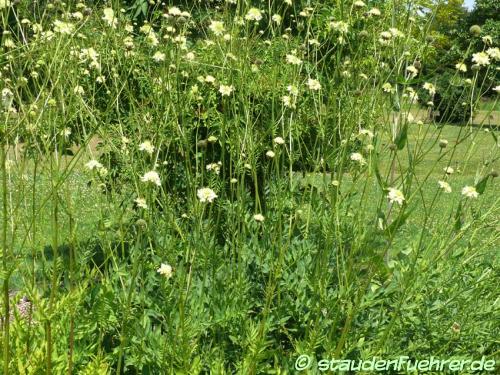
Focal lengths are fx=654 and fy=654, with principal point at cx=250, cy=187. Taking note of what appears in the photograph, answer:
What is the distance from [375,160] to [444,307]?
0.62 metres

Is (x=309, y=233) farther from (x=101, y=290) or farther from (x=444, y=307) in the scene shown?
(x=101, y=290)

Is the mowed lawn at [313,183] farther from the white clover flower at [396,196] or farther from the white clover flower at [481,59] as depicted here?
the white clover flower at [481,59]

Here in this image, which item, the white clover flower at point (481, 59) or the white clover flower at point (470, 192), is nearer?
the white clover flower at point (470, 192)

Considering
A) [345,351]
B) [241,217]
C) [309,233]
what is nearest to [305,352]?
[345,351]

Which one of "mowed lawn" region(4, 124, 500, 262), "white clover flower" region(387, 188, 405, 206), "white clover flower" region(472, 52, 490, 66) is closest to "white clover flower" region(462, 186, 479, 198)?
"mowed lawn" region(4, 124, 500, 262)

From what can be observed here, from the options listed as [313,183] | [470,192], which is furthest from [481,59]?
[313,183]

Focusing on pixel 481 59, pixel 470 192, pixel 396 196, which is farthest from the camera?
pixel 481 59

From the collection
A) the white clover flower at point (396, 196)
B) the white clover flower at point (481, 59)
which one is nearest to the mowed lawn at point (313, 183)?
the white clover flower at point (396, 196)

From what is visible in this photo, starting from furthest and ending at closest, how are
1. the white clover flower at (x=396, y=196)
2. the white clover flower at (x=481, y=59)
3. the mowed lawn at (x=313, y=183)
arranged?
the white clover flower at (x=481, y=59) < the mowed lawn at (x=313, y=183) < the white clover flower at (x=396, y=196)

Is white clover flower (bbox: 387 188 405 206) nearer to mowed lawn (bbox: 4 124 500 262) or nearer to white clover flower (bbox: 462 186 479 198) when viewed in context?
mowed lawn (bbox: 4 124 500 262)

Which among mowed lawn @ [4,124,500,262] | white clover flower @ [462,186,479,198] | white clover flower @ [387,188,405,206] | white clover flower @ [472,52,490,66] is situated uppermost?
white clover flower @ [472,52,490,66]

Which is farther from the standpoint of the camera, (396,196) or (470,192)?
(470,192)

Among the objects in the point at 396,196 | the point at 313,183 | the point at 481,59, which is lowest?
the point at 313,183

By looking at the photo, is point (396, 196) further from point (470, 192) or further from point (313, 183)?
point (313, 183)
